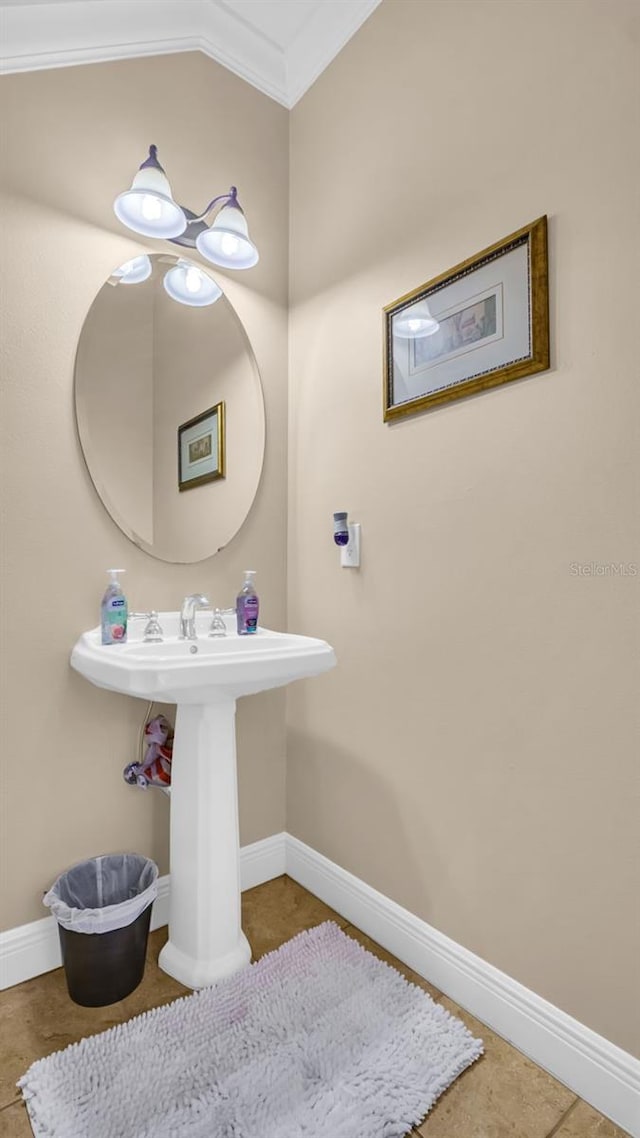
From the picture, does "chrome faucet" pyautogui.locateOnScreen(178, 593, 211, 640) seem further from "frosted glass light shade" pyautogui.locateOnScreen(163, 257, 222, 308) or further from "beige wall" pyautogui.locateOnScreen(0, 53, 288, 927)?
"frosted glass light shade" pyautogui.locateOnScreen(163, 257, 222, 308)

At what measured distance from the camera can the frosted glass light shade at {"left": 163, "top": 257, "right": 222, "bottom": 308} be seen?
175 cm

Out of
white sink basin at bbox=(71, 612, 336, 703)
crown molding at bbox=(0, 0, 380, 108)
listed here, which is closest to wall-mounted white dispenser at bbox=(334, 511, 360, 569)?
white sink basin at bbox=(71, 612, 336, 703)

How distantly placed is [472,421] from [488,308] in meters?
0.26

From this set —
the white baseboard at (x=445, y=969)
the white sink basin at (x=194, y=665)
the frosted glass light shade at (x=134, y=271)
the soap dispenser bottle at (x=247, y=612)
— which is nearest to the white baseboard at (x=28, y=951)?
the white baseboard at (x=445, y=969)

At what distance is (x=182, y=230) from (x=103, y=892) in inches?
74.4

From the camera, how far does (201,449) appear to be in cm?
179

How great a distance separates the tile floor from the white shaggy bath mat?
0.11 feet

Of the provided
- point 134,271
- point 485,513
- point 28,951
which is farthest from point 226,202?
point 28,951

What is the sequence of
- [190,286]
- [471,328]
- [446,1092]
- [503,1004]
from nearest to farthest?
1. [446,1092]
2. [503,1004]
3. [471,328]
4. [190,286]

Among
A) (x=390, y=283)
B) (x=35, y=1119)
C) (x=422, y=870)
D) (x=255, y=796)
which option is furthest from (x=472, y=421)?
(x=35, y=1119)

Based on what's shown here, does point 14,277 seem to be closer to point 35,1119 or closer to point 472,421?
point 472,421

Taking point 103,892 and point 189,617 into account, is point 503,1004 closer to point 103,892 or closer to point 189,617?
point 103,892

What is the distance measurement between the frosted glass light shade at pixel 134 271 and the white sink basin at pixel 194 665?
39.3 inches

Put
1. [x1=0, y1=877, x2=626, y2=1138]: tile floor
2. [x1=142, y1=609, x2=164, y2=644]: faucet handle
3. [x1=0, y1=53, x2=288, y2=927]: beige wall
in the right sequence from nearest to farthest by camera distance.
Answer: [x1=0, y1=877, x2=626, y2=1138]: tile floor
[x1=0, y1=53, x2=288, y2=927]: beige wall
[x1=142, y1=609, x2=164, y2=644]: faucet handle
